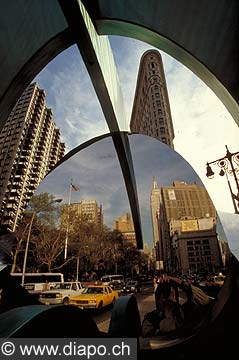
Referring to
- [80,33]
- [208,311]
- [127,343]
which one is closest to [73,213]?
[127,343]

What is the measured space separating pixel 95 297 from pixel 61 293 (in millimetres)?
265

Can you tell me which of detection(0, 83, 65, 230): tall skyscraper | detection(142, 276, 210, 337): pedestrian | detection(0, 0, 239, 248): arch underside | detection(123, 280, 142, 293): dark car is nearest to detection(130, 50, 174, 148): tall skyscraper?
detection(0, 83, 65, 230): tall skyscraper

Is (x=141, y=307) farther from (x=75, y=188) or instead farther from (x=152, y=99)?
(x=152, y=99)

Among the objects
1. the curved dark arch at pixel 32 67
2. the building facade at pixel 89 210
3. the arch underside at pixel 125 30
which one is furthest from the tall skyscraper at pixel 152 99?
the building facade at pixel 89 210

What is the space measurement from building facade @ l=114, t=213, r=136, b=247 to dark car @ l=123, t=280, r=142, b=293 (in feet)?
1.00

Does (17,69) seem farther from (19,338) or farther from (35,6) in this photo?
(19,338)

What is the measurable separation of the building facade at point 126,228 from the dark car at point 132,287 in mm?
306

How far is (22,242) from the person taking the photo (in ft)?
6.54

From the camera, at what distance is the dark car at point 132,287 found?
1.82m

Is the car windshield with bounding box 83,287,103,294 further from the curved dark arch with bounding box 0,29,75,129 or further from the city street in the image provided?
the curved dark arch with bounding box 0,29,75,129

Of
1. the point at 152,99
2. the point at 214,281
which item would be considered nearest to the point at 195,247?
the point at 214,281

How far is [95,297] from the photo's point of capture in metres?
1.68

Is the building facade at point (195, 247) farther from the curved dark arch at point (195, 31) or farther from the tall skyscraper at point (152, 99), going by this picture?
the tall skyscraper at point (152, 99)

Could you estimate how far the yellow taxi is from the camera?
161 cm
